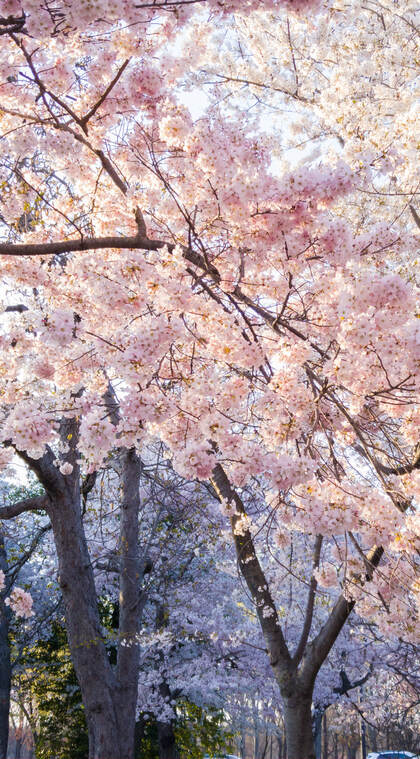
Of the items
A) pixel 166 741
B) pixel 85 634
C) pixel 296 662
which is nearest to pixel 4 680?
pixel 166 741

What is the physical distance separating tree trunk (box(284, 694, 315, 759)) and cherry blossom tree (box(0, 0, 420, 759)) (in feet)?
0.07

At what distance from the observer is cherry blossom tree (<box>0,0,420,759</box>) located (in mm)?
3639

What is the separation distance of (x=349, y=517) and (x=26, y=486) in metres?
12.3

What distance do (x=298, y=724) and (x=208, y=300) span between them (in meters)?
3.74

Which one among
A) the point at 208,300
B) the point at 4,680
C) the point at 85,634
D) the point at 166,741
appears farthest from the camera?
the point at 166,741

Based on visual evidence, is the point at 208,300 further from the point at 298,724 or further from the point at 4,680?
the point at 4,680

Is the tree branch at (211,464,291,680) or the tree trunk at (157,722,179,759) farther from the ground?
the tree branch at (211,464,291,680)

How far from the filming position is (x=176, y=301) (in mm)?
3666

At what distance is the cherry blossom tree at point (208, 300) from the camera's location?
3.64 m

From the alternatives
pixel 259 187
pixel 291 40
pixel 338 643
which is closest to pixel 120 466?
pixel 259 187

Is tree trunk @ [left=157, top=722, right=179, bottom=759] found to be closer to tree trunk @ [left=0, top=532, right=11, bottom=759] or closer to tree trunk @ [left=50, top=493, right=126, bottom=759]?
tree trunk @ [left=0, top=532, right=11, bottom=759]

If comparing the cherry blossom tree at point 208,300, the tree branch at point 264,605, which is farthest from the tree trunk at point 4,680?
the cherry blossom tree at point 208,300

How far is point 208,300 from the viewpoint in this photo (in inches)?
174

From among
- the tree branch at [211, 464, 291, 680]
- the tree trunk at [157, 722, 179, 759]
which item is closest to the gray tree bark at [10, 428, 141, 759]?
the tree branch at [211, 464, 291, 680]
